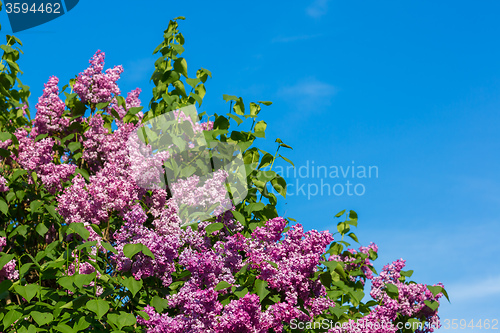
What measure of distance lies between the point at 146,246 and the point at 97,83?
2812 millimetres

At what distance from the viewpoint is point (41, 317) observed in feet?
16.1

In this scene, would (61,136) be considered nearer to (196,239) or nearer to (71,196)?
(71,196)

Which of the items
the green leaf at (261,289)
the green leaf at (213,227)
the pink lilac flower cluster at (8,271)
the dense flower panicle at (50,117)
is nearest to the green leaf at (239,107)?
the green leaf at (213,227)

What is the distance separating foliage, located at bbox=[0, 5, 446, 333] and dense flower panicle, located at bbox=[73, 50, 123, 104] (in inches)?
0.6

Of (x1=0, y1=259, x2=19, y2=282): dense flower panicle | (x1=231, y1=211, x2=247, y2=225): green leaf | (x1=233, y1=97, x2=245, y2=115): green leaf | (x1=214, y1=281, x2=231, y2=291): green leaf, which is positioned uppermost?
(x1=233, y1=97, x2=245, y2=115): green leaf

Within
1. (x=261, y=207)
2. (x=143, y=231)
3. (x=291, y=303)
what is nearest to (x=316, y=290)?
(x=291, y=303)

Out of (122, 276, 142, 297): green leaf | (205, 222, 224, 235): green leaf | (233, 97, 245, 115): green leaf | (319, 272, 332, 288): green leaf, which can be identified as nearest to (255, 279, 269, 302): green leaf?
(319, 272, 332, 288): green leaf

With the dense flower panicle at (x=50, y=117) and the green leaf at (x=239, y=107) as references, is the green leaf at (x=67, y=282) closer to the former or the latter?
the dense flower panicle at (x=50, y=117)

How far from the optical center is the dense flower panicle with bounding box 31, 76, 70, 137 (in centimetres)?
706

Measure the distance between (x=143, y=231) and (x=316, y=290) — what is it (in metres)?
1.81

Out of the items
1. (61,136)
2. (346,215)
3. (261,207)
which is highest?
(61,136)

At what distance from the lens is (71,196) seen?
5883 millimetres

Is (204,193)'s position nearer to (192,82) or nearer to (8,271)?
(192,82)

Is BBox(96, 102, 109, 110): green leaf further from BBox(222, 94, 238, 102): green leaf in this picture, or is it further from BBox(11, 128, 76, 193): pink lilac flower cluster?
BBox(222, 94, 238, 102): green leaf
